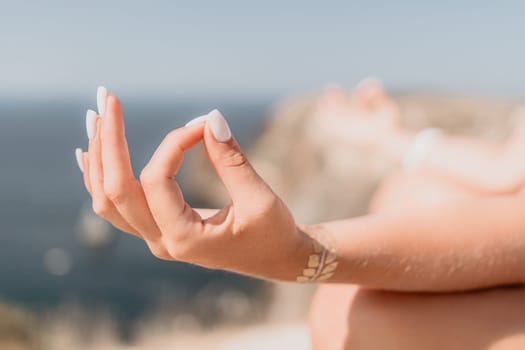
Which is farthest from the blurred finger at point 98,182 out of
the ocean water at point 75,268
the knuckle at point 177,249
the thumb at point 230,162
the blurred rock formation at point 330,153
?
the ocean water at point 75,268

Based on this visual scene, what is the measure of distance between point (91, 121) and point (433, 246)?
68cm

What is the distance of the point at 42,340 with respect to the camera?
4746 mm

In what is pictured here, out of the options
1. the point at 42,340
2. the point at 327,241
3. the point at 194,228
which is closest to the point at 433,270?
the point at 327,241

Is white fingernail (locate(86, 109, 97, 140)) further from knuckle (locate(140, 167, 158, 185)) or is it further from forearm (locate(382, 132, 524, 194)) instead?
forearm (locate(382, 132, 524, 194))

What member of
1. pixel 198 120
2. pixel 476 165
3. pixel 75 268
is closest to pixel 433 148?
pixel 476 165

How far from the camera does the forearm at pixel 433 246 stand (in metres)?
1.24

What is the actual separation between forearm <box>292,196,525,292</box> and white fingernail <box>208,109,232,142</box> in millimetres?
301

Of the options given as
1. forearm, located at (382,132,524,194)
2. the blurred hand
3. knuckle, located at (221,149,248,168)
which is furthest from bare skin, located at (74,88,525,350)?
the blurred hand

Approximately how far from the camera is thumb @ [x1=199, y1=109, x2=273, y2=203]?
993mm

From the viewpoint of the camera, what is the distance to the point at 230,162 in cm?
102

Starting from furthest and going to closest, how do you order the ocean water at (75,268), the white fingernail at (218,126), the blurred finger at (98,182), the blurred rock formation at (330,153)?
the ocean water at (75,268)
the blurred rock formation at (330,153)
the blurred finger at (98,182)
the white fingernail at (218,126)

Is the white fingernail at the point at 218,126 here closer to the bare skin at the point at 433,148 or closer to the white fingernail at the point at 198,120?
the white fingernail at the point at 198,120

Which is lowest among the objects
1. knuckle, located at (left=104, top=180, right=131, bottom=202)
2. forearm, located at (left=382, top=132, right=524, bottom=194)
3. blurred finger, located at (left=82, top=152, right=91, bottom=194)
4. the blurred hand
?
knuckle, located at (left=104, top=180, right=131, bottom=202)

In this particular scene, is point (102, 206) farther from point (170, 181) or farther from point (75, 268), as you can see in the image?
point (75, 268)
